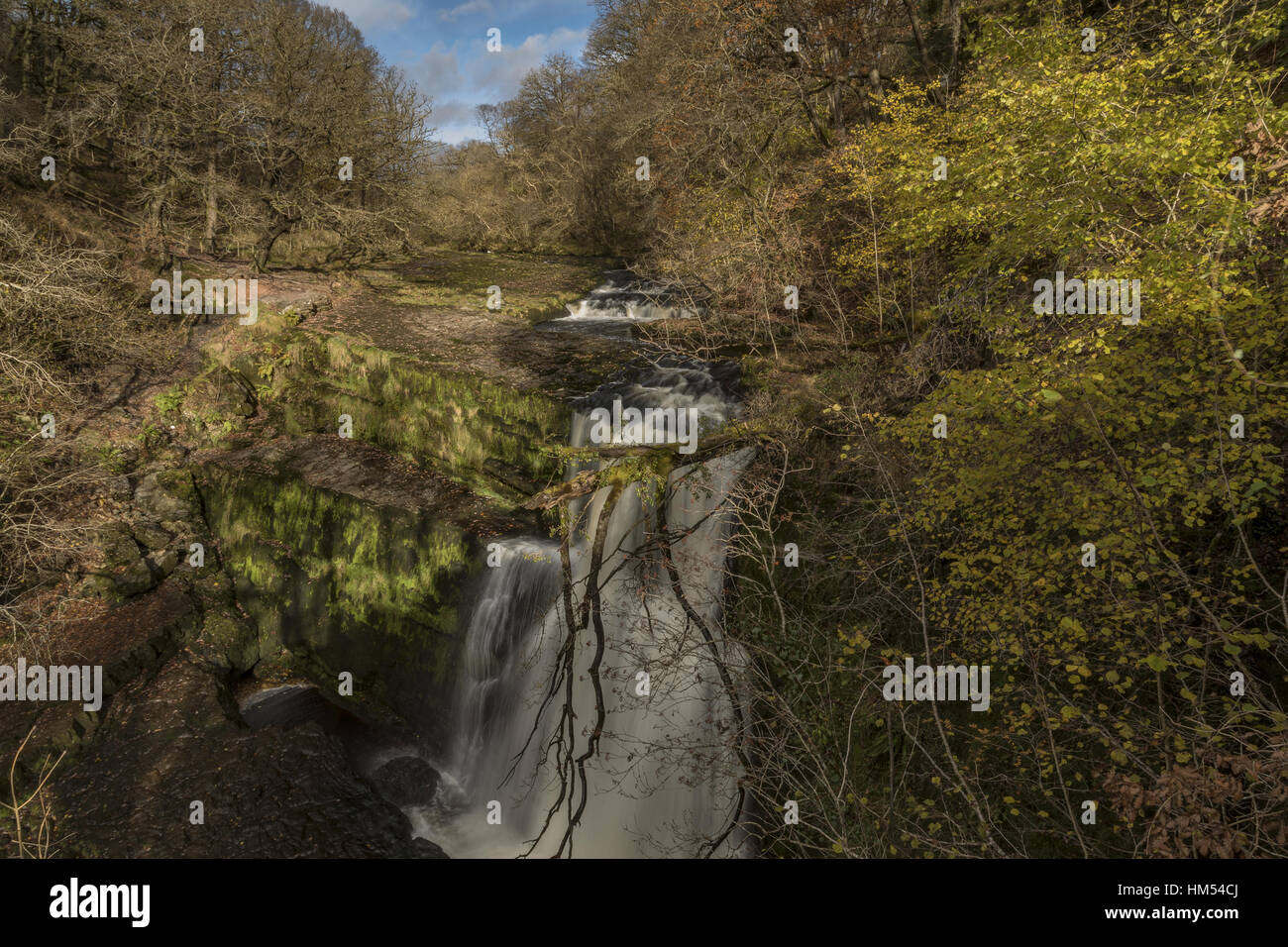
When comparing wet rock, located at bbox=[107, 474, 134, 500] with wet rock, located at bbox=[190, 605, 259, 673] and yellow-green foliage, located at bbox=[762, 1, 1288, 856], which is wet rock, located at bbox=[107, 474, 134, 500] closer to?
wet rock, located at bbox=[190, 605, 259, 673]

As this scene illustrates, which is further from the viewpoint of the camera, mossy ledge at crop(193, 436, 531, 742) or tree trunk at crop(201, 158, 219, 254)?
tree trunk at crop(201, 158, 219, 254)

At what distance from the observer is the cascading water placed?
7387 millimetres

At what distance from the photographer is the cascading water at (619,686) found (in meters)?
7.39

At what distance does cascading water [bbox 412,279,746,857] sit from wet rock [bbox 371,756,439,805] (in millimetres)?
245

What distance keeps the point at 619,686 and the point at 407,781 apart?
14.1 feet

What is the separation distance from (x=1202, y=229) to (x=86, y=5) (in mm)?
25195

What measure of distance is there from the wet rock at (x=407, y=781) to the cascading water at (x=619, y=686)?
0.25m

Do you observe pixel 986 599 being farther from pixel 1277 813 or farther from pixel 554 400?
pixel 554 400
